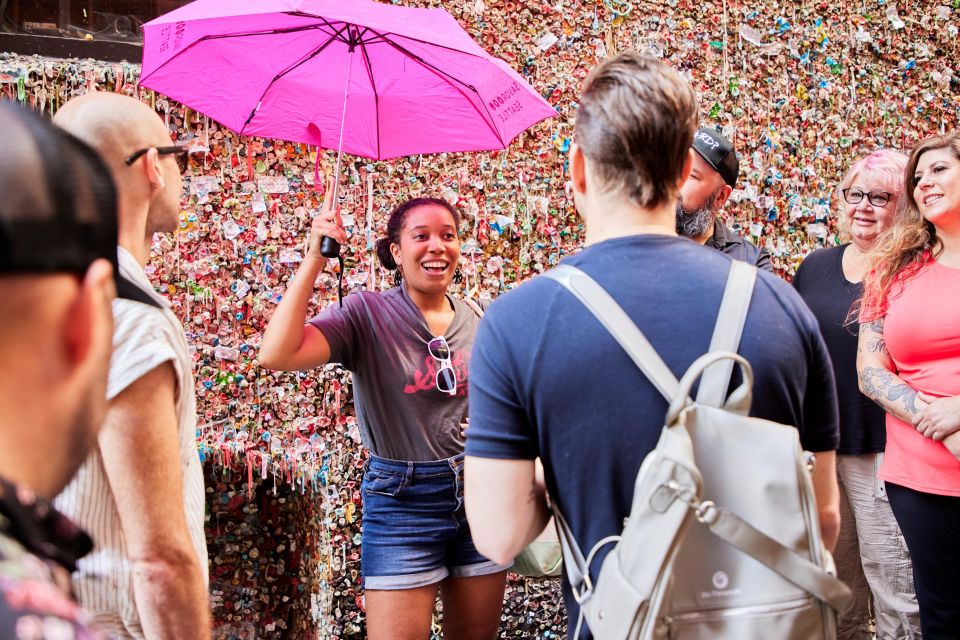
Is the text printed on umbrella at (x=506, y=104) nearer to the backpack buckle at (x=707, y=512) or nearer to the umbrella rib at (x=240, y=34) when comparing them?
the umbrella rib at (x=240, y=34)

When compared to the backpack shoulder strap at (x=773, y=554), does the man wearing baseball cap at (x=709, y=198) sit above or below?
above

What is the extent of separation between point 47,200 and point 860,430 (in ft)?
10.1

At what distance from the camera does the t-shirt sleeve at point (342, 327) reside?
2.81 m

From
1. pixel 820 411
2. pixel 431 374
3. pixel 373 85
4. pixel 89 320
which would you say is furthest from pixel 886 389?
pixel 89 320

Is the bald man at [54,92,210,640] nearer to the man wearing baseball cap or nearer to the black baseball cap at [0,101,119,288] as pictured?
the black baseball cap at [0,101,119,288]

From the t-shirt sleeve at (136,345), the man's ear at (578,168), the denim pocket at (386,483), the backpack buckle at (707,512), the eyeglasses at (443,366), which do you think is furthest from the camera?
the eyeglasses at (443,366)

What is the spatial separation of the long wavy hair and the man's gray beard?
23.0 inches

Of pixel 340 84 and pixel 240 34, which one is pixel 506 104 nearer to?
pixel 340 84

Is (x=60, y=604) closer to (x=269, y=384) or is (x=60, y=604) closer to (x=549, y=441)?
(x=549, y=441)

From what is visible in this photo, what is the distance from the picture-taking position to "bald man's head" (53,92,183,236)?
A: 168 centimetres

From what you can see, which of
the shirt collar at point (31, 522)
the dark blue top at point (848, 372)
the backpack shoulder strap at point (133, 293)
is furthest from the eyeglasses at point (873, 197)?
the shirt collar at point (31, 522)

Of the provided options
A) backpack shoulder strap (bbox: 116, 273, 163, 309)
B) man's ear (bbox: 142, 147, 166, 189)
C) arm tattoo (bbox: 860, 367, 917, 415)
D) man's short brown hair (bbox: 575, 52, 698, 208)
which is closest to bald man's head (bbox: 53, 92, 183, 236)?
man's ear (bbox: 142, 147, 166, 189)

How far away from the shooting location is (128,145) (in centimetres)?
171

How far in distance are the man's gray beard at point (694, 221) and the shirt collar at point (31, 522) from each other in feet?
9.03
